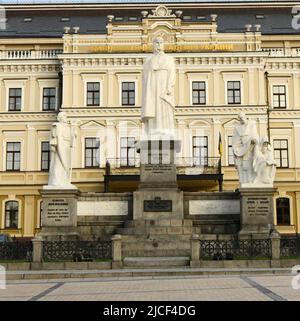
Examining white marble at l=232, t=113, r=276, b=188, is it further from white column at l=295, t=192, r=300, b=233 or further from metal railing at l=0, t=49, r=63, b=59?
metal railing at l=0, t=49, r=63, b=59

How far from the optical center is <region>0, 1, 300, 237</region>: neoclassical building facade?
1752 inches

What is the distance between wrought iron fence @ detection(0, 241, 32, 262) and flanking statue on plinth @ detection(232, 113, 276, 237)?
6741mm

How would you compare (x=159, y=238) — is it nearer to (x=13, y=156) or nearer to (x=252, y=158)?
(x=252, y=158)

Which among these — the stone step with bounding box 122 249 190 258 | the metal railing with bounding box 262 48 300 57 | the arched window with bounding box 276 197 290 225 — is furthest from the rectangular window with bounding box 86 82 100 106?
the stone step with bounding box 122 249 190 258

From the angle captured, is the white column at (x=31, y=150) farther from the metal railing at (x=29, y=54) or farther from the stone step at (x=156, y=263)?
the stone step at (x=156, y=263)

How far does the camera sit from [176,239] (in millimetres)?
19266

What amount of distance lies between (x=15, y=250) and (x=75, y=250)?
7.18 feet

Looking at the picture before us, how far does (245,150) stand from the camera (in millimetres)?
21000

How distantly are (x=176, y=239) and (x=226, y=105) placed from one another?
2722 cm

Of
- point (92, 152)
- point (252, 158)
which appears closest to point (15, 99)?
point (92, 152)

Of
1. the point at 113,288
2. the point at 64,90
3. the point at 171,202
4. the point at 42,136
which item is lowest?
the point at 113,288

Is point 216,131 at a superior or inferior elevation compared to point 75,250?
superior

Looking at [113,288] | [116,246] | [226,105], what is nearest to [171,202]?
[116,246]
